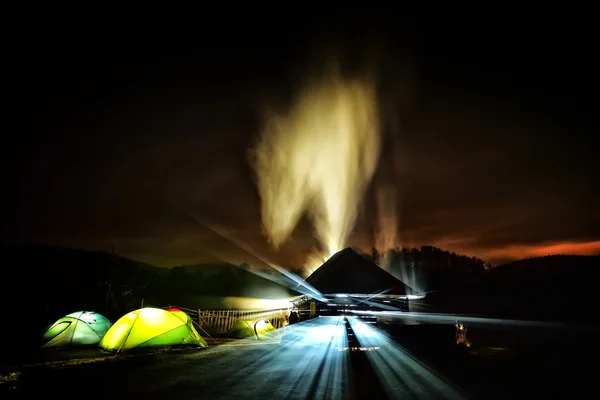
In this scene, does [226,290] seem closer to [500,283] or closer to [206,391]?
[500,283]

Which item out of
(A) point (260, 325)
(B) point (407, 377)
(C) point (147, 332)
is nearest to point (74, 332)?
(C) point (147, 332)

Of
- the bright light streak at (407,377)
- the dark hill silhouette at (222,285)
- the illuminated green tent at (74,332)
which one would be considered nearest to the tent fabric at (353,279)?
the dark hill silhouette at (222,285)

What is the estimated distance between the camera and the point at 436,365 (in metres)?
13.5

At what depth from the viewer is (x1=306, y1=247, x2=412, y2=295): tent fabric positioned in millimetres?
59781

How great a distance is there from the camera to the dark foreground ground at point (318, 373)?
964 cm

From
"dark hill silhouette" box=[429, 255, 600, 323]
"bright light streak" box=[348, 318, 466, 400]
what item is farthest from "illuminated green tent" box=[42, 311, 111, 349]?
"dark hill silhouette" box=[429, 255, 600, 323]

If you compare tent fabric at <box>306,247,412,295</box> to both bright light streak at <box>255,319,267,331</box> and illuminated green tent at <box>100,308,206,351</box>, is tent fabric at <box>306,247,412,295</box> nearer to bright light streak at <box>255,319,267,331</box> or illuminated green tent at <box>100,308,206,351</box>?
bright light streak at <box>255,319,267,331</box>

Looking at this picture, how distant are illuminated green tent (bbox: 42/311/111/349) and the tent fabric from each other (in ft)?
142

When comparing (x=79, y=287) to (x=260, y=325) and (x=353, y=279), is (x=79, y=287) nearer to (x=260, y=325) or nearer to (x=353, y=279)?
(x=260, y=325)

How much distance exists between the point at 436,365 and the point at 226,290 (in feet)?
206

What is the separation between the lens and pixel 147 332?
15906 mm

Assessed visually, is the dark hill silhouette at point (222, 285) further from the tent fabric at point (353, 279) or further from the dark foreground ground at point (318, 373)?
the dark foreground ground at point (318, 373)

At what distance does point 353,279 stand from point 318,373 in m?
52.3

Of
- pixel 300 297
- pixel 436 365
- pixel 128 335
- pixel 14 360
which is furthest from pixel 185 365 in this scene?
pixel 300 297
